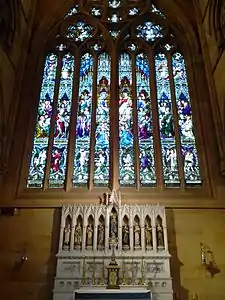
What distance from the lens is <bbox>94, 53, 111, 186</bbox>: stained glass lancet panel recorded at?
803cm

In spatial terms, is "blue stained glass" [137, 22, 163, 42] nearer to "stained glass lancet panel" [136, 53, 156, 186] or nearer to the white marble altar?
"stained glass lancet panel" [136, 53, 156, 186]

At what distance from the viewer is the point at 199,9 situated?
9750 millimetres

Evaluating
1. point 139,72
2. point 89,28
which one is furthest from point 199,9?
point 89,28

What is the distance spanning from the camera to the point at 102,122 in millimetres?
8727

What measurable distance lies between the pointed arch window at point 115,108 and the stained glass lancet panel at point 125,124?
2cm

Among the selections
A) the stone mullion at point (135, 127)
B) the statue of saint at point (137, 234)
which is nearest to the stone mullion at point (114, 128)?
the stone mullion at point (135, 127)

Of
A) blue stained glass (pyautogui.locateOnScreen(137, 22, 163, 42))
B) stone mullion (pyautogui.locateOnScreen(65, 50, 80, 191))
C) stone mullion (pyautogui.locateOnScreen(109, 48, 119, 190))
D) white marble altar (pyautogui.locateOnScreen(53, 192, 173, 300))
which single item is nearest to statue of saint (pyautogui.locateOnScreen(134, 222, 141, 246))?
white marble altar (pyautogui.locateOnScreen(53, 192, 173, 300))

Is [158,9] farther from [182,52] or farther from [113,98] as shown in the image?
[113,98]

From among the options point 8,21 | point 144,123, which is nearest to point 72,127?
point 144,123

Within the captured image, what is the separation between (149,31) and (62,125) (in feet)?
13.0

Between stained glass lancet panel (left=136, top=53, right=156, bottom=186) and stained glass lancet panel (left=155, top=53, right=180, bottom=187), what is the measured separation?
0.26m

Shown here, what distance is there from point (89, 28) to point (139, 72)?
2242 mm

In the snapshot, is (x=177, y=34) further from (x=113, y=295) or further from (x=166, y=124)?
(x=113, y=295)

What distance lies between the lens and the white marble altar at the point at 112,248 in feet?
21.4
